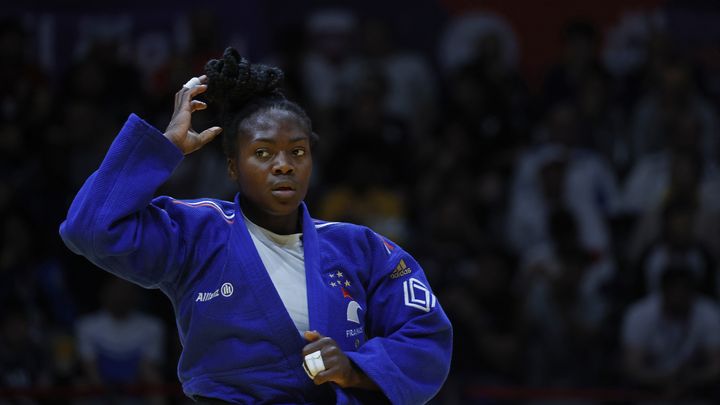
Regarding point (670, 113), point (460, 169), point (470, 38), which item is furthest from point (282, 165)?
point (470, 38)

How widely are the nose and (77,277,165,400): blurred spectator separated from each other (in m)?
4.15

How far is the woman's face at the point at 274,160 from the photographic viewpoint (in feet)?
11.0

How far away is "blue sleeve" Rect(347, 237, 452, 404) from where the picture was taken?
10.7 feet

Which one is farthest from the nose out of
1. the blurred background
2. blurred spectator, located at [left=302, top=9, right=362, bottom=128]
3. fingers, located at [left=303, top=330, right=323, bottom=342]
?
blurred spectator, located at [left=302, top=9, right=362, bottom=128]

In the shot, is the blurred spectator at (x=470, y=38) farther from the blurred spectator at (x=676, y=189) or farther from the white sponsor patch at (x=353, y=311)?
the white sponsor patch at (x=353, y=311)

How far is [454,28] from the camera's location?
1016 cm

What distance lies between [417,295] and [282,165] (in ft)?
1.86

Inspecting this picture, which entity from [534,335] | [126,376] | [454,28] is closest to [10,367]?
[126,376]

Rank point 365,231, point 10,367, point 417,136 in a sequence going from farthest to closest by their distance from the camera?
point 417,136 → point 10,367 → point 365,231

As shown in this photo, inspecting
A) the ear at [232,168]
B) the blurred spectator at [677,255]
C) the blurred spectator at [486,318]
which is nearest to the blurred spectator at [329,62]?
the blurred spectator at [486,318]

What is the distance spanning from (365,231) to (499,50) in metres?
6.23

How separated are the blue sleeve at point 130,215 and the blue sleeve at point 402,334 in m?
0.62

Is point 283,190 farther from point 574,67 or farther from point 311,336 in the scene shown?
point 574,67

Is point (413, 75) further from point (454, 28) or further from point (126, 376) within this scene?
point (126, 376)
